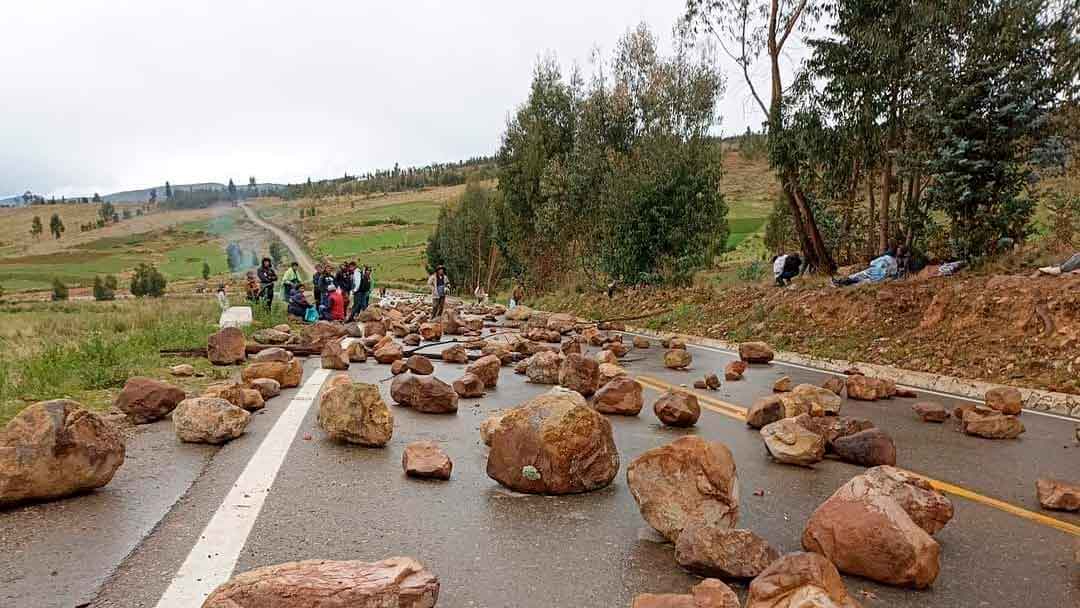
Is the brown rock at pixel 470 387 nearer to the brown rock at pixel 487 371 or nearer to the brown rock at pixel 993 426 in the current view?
the brown rock at pixel 487 371

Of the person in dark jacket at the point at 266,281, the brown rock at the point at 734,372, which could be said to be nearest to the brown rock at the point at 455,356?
the brown rock at the point at 734,372

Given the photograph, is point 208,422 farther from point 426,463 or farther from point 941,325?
point 941,325

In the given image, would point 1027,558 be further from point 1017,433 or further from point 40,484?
point 40,484

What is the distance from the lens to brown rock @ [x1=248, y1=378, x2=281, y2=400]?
7.30 meters

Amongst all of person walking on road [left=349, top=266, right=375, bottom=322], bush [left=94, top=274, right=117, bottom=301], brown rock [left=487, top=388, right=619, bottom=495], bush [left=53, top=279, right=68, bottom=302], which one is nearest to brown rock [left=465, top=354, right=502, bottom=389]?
brown rock [left=487, top=388, right=619, bottom=495]

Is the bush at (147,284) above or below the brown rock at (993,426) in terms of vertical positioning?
below

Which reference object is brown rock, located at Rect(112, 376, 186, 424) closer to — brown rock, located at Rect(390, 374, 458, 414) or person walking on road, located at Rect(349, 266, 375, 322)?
brown rock, located at Rect(390, 374, 458, 414)

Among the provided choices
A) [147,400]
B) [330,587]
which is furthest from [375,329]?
[330,587]

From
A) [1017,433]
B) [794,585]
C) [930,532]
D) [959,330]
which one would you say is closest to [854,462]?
[930,532]

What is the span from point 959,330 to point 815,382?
9.77 feet

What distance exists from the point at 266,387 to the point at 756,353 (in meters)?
7.81

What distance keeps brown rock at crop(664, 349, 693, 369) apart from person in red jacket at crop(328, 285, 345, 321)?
12652 mm

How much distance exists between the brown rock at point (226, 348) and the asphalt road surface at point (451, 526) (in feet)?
14.9

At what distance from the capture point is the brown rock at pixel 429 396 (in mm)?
6880
